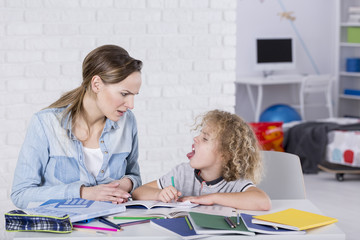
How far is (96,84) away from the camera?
2.00 metres

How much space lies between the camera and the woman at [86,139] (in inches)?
76.7

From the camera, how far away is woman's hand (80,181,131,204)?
1.80 metres

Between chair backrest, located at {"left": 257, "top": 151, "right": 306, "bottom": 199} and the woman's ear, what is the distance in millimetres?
753

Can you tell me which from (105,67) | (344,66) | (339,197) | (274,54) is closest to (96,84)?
(105,67)

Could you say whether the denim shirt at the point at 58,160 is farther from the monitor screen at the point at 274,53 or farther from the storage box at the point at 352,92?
the storage box at the point at 352,92

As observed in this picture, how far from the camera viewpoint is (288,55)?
6.65 metres

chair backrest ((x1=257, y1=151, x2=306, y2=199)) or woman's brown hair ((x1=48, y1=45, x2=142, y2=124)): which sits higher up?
woman's brown hair ((x1=48, y1=45, x2=142, y2=124))

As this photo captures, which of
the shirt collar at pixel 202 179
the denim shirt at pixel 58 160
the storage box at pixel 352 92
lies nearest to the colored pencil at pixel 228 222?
the shirt collar at pixel 202 179

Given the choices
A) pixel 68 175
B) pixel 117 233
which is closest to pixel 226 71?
pixel 68 175

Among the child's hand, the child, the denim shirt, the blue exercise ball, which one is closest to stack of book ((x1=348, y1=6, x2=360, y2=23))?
the blue exercise ball

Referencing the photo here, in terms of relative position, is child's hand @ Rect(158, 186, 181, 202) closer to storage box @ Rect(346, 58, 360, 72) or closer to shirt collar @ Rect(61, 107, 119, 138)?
shirt collar @ Rect(61, 107, 119, 138)

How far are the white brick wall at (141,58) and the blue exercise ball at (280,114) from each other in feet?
10.2

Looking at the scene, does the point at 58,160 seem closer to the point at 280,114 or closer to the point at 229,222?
the point at 229,222

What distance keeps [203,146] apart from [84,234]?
67cm
